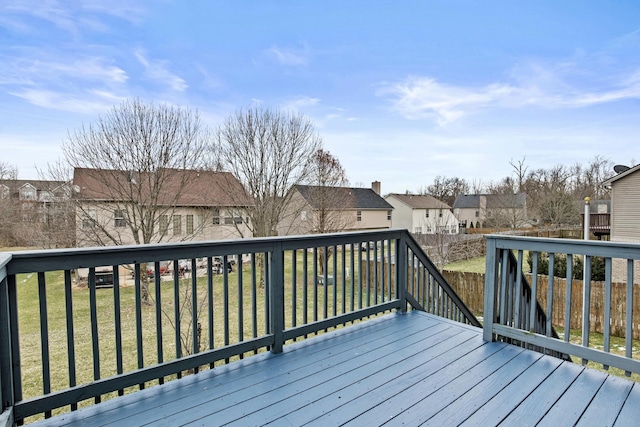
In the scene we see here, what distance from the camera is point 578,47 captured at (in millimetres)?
9250

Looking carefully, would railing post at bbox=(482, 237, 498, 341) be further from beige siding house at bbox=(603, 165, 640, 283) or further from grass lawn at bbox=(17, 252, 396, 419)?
beige siding house at bbox=(603, 165, 640, 283)

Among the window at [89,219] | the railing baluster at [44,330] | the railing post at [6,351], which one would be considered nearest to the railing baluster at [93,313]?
the railing baluster at [44,330]

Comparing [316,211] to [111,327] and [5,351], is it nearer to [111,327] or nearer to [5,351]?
[111,327]

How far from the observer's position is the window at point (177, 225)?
1032 centimetres

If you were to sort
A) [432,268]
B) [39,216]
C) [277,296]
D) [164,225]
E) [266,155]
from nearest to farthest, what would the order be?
[277,296], [432,268], [39,216], [164,225], [266,155]

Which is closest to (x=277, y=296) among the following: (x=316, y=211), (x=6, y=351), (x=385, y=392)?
(x=385, y=392)

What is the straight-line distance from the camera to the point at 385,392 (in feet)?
6.74

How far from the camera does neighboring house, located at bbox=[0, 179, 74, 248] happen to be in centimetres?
908

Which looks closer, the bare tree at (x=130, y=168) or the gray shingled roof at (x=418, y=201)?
the bare tree at (x=130, y=168)

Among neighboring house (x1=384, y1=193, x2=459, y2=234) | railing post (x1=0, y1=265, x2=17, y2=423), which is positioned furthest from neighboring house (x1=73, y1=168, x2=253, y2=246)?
neighboring house (x1=384, y1=193, x2=459, y2=234)

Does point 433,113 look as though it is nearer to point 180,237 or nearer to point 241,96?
point 241,96

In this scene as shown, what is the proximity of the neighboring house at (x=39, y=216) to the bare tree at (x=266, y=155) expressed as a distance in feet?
15.7

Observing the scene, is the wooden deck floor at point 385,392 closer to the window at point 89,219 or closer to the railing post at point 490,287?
the railing post at point 490,287

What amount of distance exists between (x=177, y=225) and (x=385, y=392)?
9.67 m
